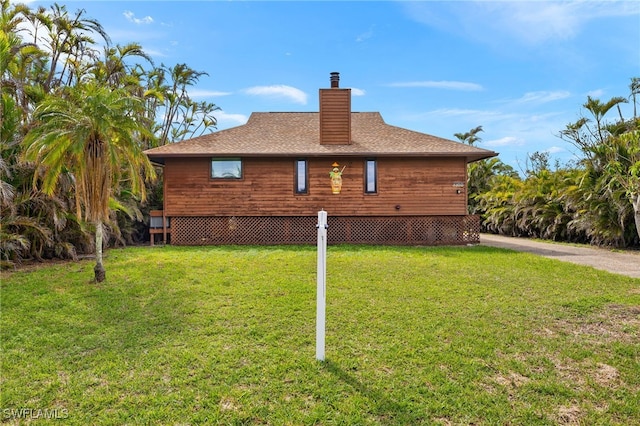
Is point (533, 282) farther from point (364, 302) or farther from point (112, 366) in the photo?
point (112, 366)

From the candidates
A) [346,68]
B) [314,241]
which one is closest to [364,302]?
[314,241]

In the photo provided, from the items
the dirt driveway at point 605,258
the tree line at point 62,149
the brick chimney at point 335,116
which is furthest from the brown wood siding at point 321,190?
the dirt driveway at point 605,258

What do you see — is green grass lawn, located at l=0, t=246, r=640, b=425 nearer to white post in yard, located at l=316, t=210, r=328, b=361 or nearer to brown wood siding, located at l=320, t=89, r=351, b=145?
white post in yard, located at l=316, t=210, r=328, b=361

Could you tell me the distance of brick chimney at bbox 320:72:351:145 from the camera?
43.3 ft

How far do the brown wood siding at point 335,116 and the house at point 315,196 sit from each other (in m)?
0.66

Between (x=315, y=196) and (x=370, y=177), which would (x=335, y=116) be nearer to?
(x=370, y=177)

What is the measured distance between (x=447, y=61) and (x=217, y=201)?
10.4 meters

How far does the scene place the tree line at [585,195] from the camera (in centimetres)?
1084

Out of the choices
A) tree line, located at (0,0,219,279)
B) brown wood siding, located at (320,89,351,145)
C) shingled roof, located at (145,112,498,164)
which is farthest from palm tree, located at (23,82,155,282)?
brown wood siding, located at (320,89,351,145)

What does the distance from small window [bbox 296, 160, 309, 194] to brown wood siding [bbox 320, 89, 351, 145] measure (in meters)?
1.30

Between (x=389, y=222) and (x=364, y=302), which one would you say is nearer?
(x=364, y=302)

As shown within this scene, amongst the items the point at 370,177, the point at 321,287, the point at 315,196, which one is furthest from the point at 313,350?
the point at 370,177

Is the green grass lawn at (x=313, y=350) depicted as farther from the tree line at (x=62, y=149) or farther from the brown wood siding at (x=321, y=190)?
the brown wood siding at (x=321, y=190)

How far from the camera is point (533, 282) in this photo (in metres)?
6.49
